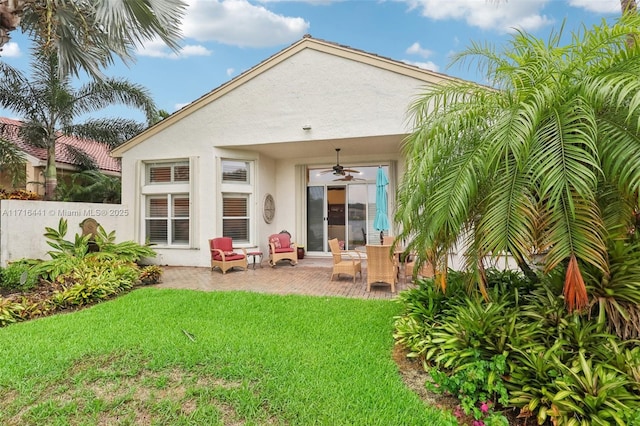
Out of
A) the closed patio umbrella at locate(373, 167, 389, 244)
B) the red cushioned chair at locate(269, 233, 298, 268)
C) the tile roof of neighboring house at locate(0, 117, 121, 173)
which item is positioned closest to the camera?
the closed patio umbrella at locate(373, 167, 389, 244)

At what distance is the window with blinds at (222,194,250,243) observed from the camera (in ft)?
36.3

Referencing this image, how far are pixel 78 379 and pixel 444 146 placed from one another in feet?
17.1

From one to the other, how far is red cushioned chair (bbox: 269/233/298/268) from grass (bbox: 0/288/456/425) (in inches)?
188

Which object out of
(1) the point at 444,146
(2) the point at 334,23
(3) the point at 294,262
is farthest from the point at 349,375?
(2) the point at 334,23

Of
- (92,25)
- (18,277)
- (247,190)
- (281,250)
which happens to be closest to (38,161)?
(92,25)

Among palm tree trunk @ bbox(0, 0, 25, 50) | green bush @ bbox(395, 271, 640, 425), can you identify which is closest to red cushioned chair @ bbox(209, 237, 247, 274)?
green bush @ bbox(395, 271, 640, 425)

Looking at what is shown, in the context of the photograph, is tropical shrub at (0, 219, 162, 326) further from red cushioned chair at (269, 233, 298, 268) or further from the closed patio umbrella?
the closed patio umbrella

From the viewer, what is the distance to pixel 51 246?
8.50 metres

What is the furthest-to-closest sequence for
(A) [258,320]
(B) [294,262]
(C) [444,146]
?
(B) [294,262]
(A) [258,320]
(C) [444,146]

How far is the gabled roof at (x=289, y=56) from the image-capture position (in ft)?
28.8

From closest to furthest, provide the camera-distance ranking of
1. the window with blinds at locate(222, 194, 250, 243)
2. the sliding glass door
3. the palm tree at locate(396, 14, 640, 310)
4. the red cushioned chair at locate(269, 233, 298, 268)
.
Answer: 1. the palm tree at locate(396, 14, 640, 310)
2. the red cushioned chair at locate(269, 233, 298, 268)
3. the window with blinds at locate(222, 194, 250, 243)
4. the sliding glass door

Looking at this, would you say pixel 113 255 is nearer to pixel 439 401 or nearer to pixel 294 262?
pixel 294 262

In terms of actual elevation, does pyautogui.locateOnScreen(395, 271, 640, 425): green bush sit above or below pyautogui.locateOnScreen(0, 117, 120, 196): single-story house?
below

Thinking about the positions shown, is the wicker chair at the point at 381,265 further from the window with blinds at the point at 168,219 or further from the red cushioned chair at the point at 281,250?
the window with blinds at the point at 168,219
